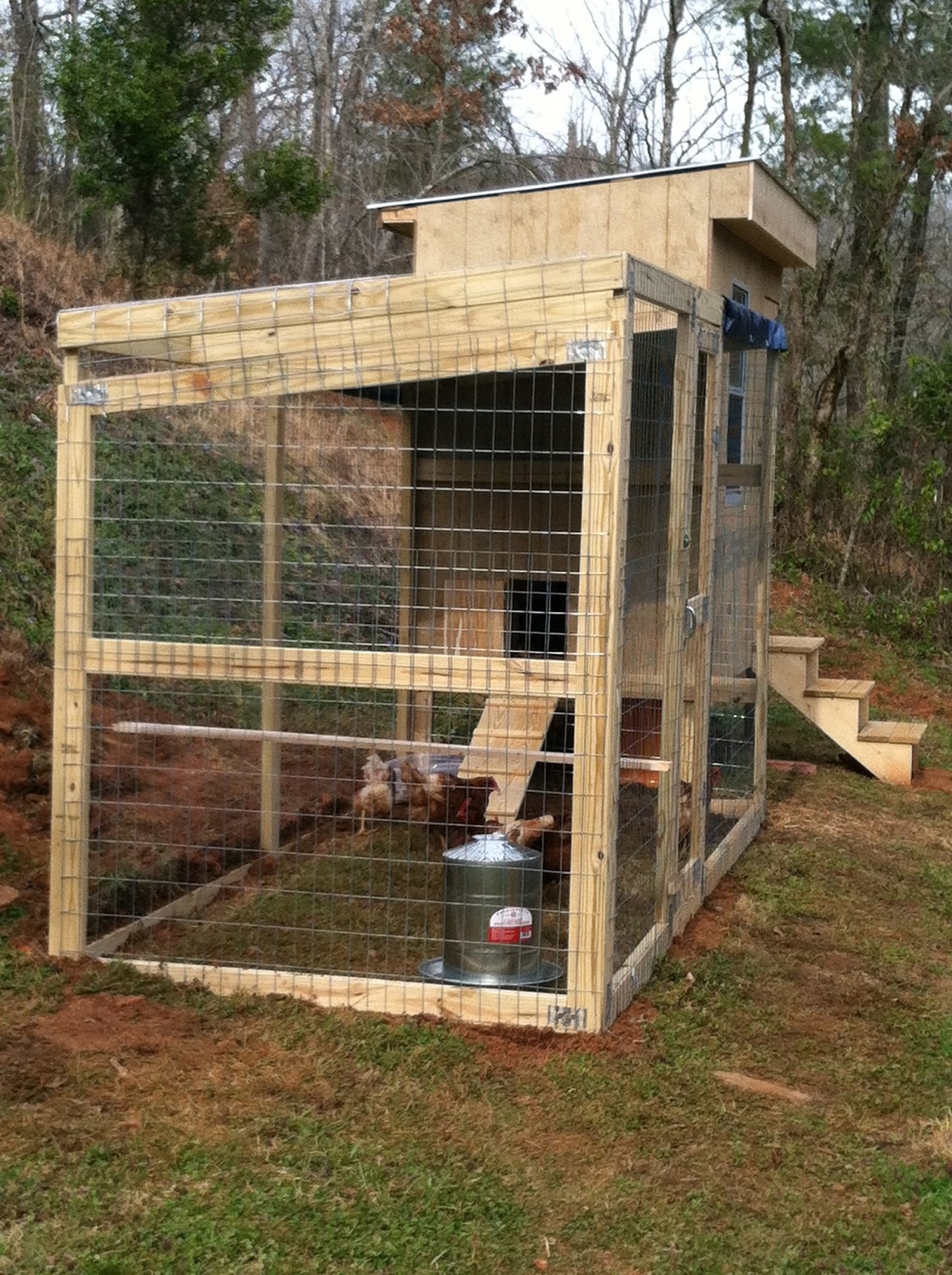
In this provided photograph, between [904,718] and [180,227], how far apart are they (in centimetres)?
745

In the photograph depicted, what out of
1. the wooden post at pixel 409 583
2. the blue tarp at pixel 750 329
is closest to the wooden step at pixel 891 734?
the blue tarp at pixel 750 329

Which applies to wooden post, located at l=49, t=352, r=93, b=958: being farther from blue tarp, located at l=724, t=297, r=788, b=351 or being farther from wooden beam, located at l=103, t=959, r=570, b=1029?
blue tarp, located at l=724, t=297, r=788, b=351

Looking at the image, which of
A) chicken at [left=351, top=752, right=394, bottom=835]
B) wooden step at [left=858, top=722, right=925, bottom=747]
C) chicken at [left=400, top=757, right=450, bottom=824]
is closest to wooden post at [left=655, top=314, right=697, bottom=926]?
chicken at [left=400, top=757, right=450, bottom=824]

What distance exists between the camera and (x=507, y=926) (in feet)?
15.1

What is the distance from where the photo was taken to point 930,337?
928 inches

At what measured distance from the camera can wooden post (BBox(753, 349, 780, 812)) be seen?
7480mm

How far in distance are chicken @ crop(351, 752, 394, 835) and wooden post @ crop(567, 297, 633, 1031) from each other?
1781 millimetres

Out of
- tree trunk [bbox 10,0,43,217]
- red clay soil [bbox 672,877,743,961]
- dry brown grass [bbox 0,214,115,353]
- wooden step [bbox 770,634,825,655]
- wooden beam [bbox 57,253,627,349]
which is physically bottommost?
red clay soil [bbox 672,877,743,961]

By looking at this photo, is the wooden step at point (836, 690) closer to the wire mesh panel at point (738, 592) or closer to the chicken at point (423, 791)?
the wire mesh panel at point (738, 592)

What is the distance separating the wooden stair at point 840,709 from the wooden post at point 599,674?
4.84 m

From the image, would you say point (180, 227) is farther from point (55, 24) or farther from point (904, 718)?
point (55, 24)

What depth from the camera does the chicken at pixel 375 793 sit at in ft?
20.1

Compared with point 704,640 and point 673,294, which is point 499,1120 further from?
point 673,294

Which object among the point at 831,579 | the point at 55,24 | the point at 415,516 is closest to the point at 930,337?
the point at 831,579
